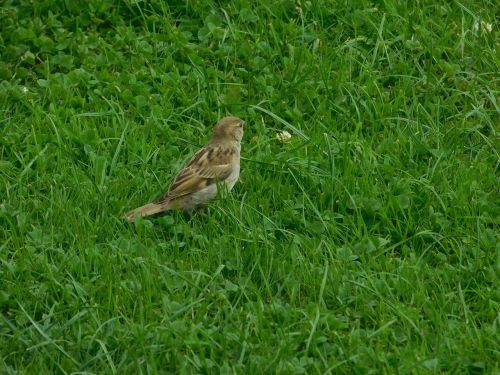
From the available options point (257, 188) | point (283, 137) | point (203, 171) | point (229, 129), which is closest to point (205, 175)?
point (203, 171)

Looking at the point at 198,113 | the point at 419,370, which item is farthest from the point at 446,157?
the point at 419,370

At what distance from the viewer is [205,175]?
25.1 ft

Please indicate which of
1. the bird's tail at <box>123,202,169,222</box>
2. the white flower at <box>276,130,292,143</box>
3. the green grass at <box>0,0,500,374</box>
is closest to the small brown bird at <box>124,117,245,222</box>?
the bird's tail at <box>123,202,169,222</box>

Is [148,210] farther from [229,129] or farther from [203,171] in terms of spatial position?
[229,129]

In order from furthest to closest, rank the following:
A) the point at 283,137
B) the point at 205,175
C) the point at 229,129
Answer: the point at 283,137 → the point at 229,129 → the point at 205,175

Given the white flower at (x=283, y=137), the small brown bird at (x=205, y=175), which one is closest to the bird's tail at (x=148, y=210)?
the small brown bird at (x=205, y=175)

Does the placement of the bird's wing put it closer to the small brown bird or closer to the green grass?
the small brown bird

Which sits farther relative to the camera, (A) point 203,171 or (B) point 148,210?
(A) point 203,171

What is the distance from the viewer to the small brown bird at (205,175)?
24.5 feet

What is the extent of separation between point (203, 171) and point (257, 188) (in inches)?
14.4

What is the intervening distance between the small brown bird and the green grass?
15cm

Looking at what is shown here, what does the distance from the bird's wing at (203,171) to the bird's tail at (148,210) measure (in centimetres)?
9

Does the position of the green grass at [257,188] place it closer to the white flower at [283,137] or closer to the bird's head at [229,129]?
the white flower at [283,137]

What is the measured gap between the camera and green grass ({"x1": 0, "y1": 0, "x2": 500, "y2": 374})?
618cm
